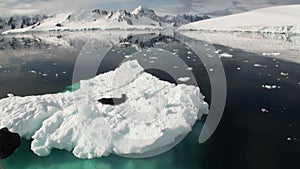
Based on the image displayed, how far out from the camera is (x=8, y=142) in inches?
208

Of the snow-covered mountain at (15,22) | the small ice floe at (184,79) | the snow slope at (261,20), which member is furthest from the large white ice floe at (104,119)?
the snow-covered mountain at (15,22)

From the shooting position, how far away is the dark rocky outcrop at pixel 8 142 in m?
5.05

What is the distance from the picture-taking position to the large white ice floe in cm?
506

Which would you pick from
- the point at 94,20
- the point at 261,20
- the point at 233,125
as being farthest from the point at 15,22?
the point at 233,125

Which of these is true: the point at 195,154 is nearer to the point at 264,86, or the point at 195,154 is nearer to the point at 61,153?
the point at 61,153

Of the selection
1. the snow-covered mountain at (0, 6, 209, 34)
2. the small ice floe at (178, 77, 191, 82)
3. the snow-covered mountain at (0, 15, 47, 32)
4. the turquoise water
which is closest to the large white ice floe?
the turquoise water

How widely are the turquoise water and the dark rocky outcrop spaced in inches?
4.0

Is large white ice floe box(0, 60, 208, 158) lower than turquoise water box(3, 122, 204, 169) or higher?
higher

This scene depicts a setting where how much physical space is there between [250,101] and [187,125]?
3.10 metres

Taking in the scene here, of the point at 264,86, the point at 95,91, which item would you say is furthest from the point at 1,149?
the point at 264,86

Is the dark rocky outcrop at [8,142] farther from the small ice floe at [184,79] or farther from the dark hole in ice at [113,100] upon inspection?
the small ice floe at [184,79]

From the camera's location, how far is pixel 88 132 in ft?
17.3

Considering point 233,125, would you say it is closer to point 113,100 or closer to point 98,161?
point 113,100

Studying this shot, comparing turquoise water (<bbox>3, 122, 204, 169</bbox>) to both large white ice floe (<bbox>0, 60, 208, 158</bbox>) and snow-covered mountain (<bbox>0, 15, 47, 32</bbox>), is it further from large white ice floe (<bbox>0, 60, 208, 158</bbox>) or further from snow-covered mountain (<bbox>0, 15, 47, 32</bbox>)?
snow-covered mountain (<bbox>0, 15, 47, 32</bbox>)
